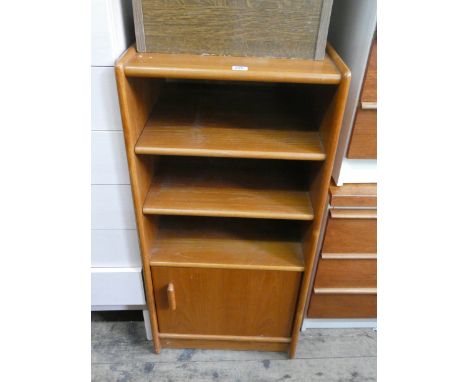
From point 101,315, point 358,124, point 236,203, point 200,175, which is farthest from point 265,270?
point 101,315

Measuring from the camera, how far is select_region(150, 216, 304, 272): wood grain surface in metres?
1.05

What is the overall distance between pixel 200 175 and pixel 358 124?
49cm

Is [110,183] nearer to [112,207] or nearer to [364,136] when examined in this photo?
[112,207]

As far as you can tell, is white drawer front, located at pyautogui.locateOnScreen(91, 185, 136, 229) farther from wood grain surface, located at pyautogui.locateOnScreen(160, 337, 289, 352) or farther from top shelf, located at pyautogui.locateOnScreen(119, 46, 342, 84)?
wood grain surface, located at pyautogui.locateOnScreen(160, 337, 289, 352)

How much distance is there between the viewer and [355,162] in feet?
3.23

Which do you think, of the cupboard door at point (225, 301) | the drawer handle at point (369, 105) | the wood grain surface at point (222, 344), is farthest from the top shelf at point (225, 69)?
the wood grain surface at point (222, 344)

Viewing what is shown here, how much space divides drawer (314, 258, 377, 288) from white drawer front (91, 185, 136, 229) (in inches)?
25.3

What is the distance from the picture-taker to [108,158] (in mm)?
903

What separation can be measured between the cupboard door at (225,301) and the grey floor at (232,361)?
124mm

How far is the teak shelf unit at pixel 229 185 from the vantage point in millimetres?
819

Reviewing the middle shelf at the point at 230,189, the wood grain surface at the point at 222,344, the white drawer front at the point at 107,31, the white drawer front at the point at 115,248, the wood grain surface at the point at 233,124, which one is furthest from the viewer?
the wood grain surface at the point at 222,344

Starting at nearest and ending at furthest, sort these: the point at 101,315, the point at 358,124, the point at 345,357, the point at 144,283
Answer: the point at 358,124 < the point at 144,283 < the point at 345,357 < the point at 101,315

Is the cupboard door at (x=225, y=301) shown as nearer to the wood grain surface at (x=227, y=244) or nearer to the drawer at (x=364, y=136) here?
the wood grain surface at (x=227, y=244)
